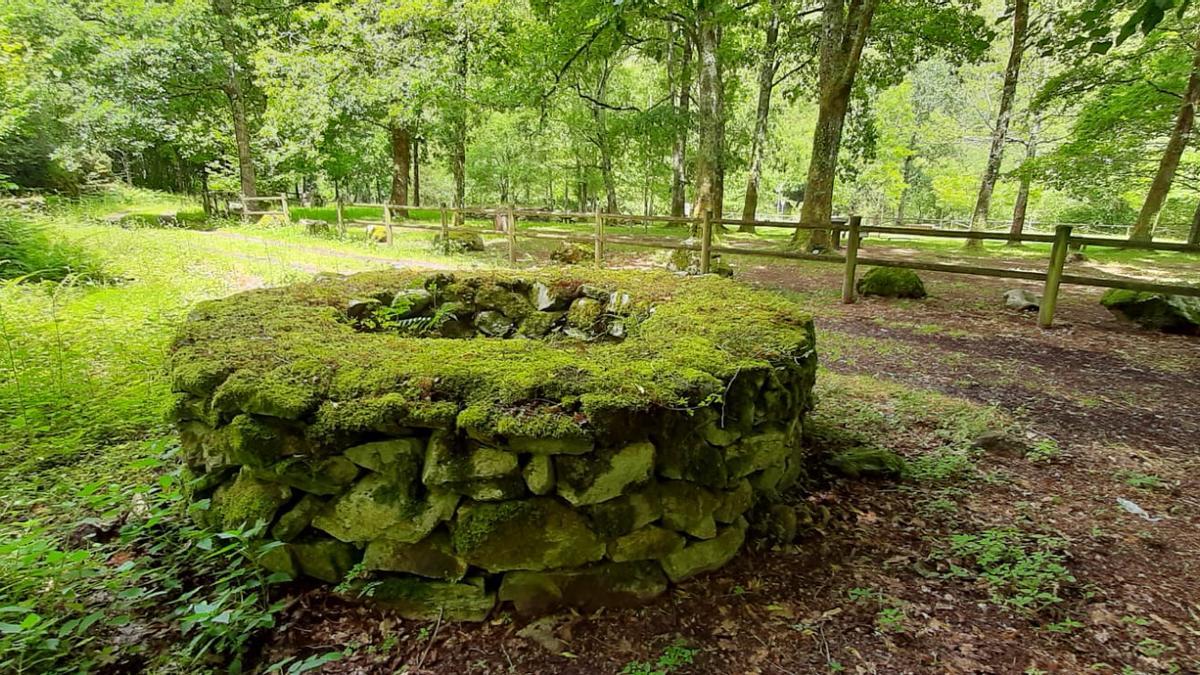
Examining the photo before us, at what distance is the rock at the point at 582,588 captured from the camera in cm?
198

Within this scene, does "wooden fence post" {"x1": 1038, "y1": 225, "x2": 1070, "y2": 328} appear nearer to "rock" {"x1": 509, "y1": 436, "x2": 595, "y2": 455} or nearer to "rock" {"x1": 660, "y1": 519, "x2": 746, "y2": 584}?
"rock" {"x1": 660, "y1": 519, "x2": 746, "y2": 584}

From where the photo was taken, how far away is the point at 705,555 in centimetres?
218

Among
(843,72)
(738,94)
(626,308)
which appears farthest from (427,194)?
(626,308)

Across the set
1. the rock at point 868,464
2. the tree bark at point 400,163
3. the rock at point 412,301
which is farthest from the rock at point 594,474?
the tree bark at point 400,163

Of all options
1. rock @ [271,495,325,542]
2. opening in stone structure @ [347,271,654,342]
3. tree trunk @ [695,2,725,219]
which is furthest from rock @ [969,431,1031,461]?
tree trunk @ [695,2,725,219]

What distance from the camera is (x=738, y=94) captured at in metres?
19.2

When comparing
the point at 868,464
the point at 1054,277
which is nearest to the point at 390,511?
the point at 868,464

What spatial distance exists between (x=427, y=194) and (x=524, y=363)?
46.5 metres

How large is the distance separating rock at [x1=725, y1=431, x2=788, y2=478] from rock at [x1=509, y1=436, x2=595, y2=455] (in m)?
0.68

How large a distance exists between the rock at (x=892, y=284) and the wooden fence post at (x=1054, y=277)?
153 centimetres

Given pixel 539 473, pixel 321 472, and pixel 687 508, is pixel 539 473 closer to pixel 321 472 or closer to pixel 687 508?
pixel 687 508

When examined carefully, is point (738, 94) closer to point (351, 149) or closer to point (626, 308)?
point (351, 149)

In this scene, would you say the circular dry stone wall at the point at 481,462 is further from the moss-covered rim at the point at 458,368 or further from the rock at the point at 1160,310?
the rock at the point at 1160,310

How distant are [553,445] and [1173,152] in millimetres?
15110
